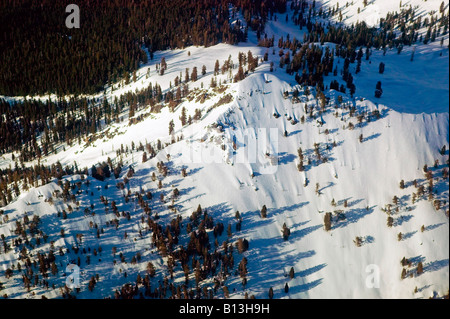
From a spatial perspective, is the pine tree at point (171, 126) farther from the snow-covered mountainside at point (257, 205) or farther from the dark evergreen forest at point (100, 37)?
the dark evergreen forest at point (100, 37)

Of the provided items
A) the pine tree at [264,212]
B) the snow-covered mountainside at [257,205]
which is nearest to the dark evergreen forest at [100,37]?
the snow-covered mountainside at [257,205]

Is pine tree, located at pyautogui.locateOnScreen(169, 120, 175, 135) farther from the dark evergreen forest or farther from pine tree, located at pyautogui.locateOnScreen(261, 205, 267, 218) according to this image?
the dark evergreen forest

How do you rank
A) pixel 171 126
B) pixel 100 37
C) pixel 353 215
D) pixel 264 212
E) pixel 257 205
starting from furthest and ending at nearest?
pixel 100 37 → pixel 171 126 → pixel 257 205 → pixel 264 212 → pixel 353 215

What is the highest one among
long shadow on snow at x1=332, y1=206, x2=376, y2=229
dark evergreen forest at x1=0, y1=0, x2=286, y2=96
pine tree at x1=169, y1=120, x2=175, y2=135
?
dark evergreen forest at x1=0, y1=0, x2=286, y2=96

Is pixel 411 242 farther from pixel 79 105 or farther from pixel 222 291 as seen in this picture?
pixel 79 105

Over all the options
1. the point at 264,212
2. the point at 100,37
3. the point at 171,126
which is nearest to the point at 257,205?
the point at 264,212

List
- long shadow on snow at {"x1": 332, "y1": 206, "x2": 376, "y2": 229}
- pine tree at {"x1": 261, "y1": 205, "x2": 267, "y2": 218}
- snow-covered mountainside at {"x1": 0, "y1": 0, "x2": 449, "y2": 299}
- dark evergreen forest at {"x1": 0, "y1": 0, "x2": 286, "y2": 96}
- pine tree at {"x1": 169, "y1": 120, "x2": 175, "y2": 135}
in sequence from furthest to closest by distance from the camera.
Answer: dark evergreen forest at {"x1": 0, "y1": 0, "x2": 286, "y2": 96}
pine tree at {"x1": 169, "y1": 120, "x2": 175, "y2": 135}
pine tree at {"x1": 261, "y1": 205, "x2": 267, "y2": 218}
long shadow on snow at {"x1": 332, "y1": 206, "x2": 376, "y2": 229}
snow-covered mountainside at {"x1": 0, "y1": 0, "x2": 449, "y2": 299}

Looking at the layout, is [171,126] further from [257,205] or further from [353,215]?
[353,215]

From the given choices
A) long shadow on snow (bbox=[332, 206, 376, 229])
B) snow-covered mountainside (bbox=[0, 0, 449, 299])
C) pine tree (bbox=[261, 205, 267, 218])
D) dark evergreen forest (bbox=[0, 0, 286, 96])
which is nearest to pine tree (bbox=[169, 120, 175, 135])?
snow-covered mountainside (bbox=[0, 0, 449, 299])

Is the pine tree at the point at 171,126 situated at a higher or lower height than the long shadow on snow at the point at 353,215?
higher
